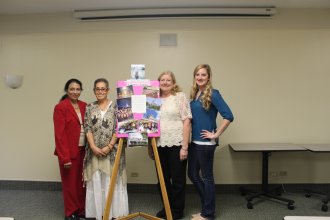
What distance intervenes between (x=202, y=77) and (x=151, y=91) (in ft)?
1.68

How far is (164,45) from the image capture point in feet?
12.1

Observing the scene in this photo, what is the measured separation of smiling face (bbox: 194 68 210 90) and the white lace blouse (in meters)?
0.24

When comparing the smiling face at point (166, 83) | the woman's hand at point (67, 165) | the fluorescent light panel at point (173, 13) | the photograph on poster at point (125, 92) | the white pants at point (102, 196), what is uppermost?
the fluorescent light panel at point (173, 13)

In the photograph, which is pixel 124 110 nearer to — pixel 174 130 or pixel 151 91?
pixel 151 91

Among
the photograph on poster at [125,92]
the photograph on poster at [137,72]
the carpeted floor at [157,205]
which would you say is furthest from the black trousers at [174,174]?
the photograph on poster at [137,72]

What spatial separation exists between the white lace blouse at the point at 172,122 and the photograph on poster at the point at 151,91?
17cm

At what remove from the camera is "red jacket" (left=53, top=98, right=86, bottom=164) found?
277 centimetres

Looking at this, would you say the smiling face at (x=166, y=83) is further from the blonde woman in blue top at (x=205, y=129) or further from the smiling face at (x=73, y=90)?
the smiling face at (x=73, y=90)

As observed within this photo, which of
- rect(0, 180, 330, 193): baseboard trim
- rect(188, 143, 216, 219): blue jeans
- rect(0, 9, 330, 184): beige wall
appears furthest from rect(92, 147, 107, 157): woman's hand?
rect(0, 180, 330, 193): baseboard trim

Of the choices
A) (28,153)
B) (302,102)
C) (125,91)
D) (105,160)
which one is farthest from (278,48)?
(28,153)

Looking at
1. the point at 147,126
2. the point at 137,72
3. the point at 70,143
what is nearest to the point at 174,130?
the point at 147,126

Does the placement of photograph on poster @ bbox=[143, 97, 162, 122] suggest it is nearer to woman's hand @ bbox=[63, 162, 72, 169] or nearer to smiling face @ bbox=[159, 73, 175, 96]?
smiling face @ bbox=[159, 73, 175, 96]

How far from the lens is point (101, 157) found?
2748mm

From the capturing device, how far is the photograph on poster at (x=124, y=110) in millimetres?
2572
